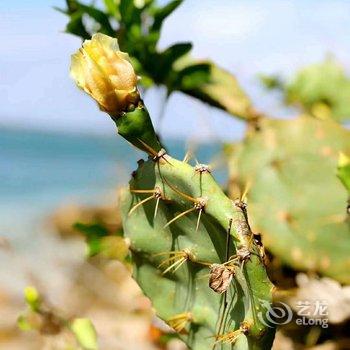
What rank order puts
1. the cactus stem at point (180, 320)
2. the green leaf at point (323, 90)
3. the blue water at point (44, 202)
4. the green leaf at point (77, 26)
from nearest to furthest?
1. the cactus stem at point (180, 320)
2. the green leaf at point (77, 26)
3. the blue water at point (44, 202)
4. the green leaf at point (323, 90)

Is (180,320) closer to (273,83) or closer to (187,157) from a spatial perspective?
(187,157)

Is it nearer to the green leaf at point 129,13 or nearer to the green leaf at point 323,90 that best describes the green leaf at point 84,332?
the green leaf at point 129,13

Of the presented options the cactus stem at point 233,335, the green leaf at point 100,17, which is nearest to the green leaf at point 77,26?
the green leaf at point 100,17

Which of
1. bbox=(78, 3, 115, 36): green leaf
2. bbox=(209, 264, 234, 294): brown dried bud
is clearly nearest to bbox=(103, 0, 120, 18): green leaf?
bbox=(78, 3, 115, 36): green leaf

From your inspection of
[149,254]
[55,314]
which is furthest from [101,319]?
[149,254]

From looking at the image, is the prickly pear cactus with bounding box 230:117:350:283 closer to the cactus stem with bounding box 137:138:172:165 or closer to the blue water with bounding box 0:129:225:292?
the blue water with bounding box 0:129:225:292

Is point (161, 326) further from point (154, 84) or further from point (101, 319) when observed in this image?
point (101, 319)
